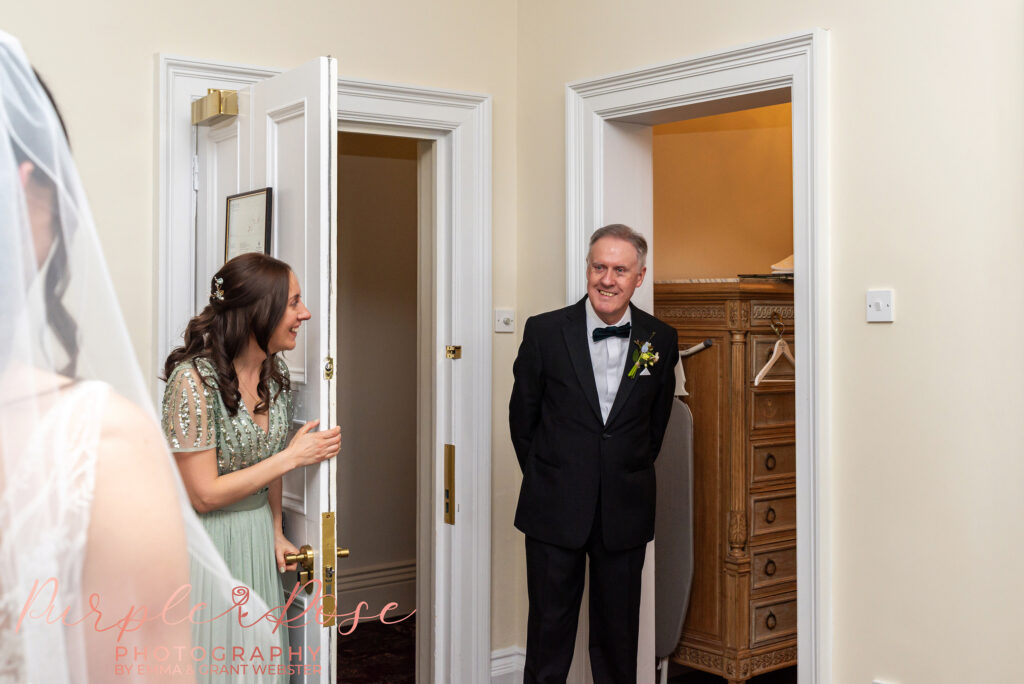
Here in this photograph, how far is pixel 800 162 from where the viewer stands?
2871 millimetres

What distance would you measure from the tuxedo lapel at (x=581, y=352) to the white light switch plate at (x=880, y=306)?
87 centimetres

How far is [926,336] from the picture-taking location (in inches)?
103

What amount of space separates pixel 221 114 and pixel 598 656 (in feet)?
6.87

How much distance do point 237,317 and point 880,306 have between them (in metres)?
1.72

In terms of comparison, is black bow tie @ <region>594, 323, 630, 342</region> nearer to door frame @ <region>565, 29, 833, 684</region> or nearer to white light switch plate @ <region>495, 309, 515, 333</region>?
door frame @ <region>565, 29, 833, 684</region>

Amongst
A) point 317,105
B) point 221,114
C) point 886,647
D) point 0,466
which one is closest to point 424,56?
point 221,114

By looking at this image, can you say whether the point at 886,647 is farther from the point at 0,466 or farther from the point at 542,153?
the point at 0,466

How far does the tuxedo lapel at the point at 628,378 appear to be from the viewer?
3.13 m

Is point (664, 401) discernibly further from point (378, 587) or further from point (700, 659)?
point (378, 587)

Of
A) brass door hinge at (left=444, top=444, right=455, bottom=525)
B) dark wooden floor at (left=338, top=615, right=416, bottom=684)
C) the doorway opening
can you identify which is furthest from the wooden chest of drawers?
the doorway opening

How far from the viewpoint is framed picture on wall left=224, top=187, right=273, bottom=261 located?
2.62m

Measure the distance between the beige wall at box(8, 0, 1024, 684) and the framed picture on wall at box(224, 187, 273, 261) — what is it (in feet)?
1.11

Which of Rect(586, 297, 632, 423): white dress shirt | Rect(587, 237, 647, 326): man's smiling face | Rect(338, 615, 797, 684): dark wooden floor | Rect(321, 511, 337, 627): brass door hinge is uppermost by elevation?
Rect(587, 237, 647, 326): man's smiling face

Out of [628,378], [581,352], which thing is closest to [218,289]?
[581,352]
